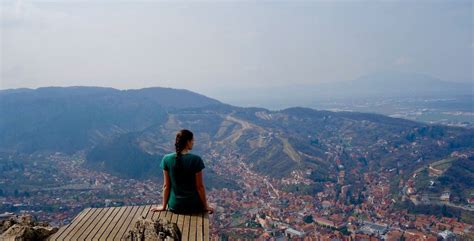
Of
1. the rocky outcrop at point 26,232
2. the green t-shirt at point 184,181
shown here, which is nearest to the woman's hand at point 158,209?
the green t-shirt at point 184,181

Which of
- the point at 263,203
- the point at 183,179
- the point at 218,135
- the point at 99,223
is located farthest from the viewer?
the point at 218,135

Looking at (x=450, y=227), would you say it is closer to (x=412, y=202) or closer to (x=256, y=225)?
(x=412, y=202)

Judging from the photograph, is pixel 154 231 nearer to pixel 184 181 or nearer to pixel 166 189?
pixel 184 181

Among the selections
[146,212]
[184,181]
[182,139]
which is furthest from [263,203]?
[182,139]

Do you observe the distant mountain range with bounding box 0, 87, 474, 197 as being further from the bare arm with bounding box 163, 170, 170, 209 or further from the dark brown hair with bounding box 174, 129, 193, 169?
the dark brown hair with bounding box 174, 129, 193, 169

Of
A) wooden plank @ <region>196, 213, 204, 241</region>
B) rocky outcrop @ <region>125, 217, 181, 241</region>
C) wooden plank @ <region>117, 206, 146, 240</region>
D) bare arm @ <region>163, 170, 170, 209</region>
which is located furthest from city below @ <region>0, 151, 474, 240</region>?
rocky outcrop @ <region>125, 217, 181, 241</region>

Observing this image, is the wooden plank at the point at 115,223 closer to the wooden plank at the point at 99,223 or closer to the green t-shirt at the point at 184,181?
the wooden plank at the point at 99,223
